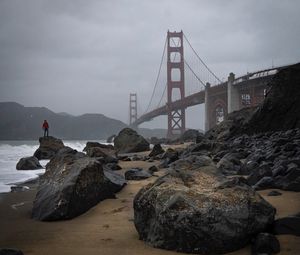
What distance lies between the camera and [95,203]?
483cm

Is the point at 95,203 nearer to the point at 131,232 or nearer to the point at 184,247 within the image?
the point at 131,232

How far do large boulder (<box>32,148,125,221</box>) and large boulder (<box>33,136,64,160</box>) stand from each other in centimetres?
1170

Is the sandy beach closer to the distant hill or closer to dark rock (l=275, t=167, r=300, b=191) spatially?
dark rock (l=275, t=167, r=300, b=191)

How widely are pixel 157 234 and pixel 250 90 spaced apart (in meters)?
35.3

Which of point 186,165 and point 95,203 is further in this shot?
point 95,203

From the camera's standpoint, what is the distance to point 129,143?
17844 millimetres

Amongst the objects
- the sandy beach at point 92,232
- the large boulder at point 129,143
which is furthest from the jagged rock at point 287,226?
the large boulder at point 129,143

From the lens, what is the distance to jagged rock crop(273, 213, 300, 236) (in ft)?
10.4

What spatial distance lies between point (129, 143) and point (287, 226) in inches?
582

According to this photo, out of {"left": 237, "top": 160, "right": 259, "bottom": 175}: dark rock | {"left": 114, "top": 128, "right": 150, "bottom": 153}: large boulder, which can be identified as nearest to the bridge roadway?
{"left": 114, "top": 128, "right": 150, "bottom": 153}: large boulder

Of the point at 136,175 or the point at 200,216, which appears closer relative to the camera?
the point at 200,216

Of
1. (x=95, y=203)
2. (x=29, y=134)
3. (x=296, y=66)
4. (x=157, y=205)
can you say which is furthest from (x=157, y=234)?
(x=29, y=134)

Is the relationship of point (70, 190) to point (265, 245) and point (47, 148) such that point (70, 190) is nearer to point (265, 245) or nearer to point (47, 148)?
point (265, 245)

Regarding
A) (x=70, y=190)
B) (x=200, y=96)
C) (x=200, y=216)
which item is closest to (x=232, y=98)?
(x=200, y=96)
